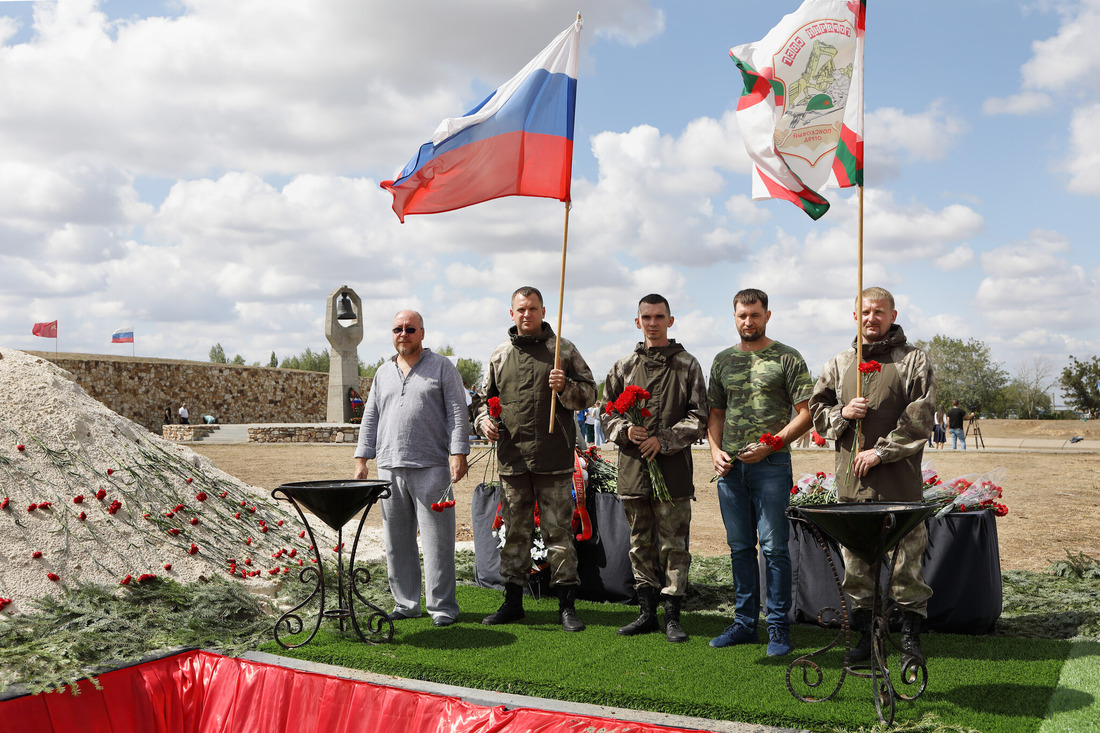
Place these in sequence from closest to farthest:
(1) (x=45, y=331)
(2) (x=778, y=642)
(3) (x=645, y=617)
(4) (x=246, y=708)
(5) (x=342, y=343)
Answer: (4) (x=246, y=708) → (2) (x=778, y=642) → (3) (x=645, y=617) → (5) (x=342, y=343) → (1) (x=45, y=331)

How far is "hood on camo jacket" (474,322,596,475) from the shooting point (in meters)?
4.88

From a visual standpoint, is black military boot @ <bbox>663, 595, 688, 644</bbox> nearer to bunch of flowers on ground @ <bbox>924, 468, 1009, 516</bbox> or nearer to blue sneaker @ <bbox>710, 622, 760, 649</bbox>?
blue sneaker @ <bbox>710, 622, 760, 649</bbox>

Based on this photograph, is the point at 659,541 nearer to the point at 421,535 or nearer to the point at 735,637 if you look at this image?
the point at 735,637

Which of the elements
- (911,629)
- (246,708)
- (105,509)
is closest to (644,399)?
(911,629)

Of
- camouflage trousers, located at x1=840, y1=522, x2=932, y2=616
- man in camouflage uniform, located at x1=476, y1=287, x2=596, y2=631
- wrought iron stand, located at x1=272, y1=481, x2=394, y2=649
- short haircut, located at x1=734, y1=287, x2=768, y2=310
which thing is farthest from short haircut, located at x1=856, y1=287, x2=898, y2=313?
wrought iron stand, located at x1=272, y1=481, x2=394, y2=649

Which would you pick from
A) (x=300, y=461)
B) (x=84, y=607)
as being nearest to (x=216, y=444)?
(x=300, y=461)

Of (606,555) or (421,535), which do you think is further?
(606,555)

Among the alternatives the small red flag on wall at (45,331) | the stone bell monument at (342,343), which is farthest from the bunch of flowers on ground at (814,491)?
the small red flag on wall at (45,331)

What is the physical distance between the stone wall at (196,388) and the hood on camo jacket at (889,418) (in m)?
28.3

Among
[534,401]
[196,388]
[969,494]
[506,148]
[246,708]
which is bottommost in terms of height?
[246,708]

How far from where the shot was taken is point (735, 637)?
441cm

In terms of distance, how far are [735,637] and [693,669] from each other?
0.54 metres

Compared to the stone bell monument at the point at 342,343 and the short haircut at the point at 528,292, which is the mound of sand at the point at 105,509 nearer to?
the short haircut at the point at 528,292

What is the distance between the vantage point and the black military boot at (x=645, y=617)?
15.3 feet
